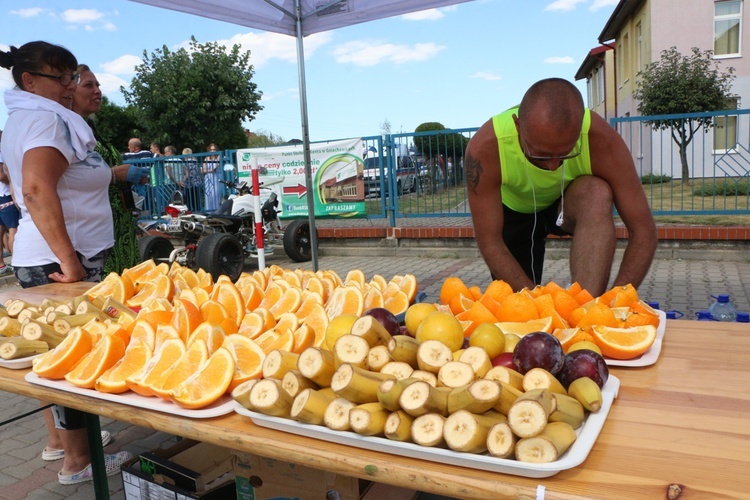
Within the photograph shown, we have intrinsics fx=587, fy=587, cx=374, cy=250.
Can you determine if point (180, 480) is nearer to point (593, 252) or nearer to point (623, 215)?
point (593, 252)

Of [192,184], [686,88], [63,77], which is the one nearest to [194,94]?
[192,184]

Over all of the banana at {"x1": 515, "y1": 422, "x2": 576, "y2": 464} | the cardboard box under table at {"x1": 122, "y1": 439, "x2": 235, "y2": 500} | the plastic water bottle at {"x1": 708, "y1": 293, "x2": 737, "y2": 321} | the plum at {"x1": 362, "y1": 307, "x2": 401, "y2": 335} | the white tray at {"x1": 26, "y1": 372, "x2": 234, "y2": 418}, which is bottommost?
the cardboard box under table at {"x1": 122, "y1": 439, "x2": 235, "y2": 500}

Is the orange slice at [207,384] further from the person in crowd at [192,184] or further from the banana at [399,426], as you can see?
the person in crowd at [192,184]

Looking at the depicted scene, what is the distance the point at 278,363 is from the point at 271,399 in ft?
0.52

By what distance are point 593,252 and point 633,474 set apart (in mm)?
1566

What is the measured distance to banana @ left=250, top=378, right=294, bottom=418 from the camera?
4.03 feet

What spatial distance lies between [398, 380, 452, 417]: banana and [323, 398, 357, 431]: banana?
124mm

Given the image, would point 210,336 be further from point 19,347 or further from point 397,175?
point 397,175

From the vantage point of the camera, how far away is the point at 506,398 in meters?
1.12

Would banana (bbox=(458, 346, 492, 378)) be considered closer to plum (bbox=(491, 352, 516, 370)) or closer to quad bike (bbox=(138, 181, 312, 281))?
plum (bbox=(491, 352, 516, 370))

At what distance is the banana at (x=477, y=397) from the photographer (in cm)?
108

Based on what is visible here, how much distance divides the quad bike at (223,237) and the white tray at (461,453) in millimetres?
5970

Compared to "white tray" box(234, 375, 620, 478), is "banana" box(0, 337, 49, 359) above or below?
above

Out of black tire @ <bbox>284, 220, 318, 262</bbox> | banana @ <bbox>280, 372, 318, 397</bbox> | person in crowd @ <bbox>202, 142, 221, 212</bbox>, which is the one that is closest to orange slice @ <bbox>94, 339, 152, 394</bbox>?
banana @ <bbox>280, 372, 318, 397</bbox>
